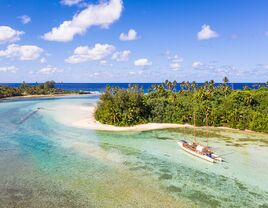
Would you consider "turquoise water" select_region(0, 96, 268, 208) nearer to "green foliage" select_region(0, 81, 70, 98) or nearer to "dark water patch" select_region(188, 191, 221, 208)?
"dark water patch" select_region(188, 191, 221, 208)

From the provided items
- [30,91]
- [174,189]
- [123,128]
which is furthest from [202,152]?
[30,91]

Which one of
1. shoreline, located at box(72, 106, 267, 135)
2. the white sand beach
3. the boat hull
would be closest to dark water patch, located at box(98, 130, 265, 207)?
the boat hull

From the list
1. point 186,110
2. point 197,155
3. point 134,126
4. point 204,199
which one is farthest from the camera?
point 186,110

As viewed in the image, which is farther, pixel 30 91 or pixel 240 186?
pixel 30 91

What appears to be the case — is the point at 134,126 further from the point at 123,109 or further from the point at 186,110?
the point at 186,110

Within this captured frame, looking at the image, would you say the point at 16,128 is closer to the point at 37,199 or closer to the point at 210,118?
the point at 37,199

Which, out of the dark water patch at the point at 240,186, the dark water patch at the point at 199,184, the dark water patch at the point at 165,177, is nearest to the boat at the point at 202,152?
the dark water patch at the point at 199,184

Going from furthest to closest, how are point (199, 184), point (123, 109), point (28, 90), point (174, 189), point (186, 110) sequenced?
point (28, 90)
point (186, 110)
point (123, 109)
point (199, 184)
point (174, 189)

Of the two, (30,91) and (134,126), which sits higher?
(30,91)

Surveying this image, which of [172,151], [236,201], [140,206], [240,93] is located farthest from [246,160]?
[240,93]
